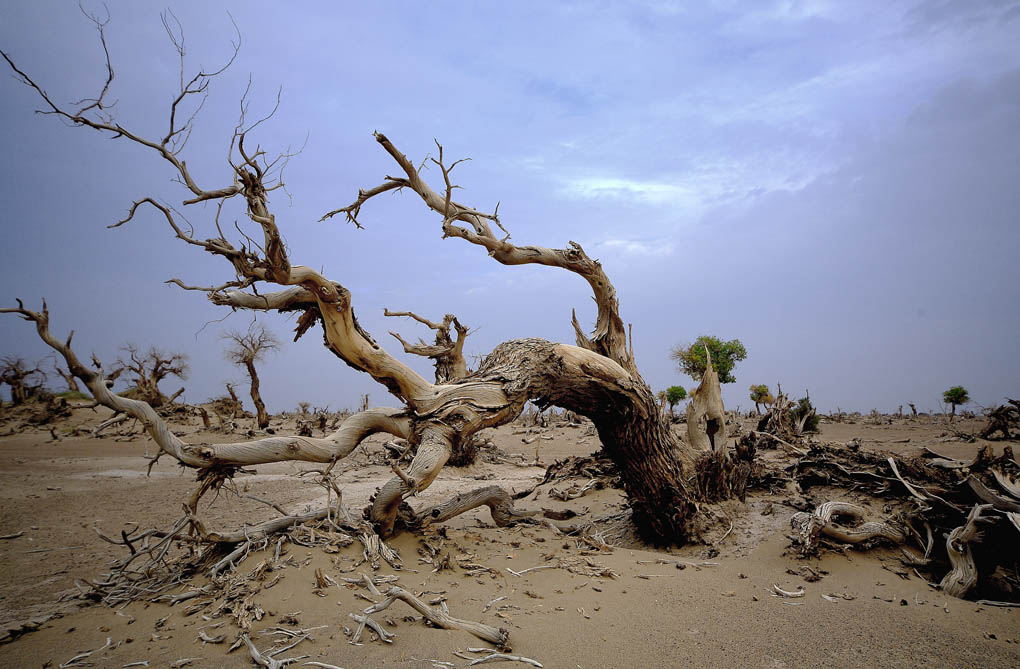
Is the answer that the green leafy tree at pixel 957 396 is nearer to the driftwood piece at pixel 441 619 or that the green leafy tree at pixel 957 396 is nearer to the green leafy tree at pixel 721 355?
the green leafy tree at pixel 721 355

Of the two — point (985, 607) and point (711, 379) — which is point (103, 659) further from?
point (711, 379)

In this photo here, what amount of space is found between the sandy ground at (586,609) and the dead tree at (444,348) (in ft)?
21.1

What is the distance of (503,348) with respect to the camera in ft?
17.4

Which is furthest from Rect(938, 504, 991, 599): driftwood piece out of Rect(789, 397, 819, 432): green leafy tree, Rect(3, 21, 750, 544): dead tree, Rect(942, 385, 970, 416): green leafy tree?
Rect(942, 385, 970, 416): green leafy tree

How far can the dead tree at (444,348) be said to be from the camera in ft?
40.2

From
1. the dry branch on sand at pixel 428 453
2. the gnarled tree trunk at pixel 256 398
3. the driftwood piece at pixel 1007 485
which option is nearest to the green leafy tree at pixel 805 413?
the dry branch on sand at pixel 428 453

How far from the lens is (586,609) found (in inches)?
138

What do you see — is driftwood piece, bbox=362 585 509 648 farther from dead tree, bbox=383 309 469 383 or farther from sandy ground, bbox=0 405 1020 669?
dead tree, bbox=383 309 469 383

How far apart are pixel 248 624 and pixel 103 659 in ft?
2.38

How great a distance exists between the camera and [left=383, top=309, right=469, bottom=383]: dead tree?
1226 cm

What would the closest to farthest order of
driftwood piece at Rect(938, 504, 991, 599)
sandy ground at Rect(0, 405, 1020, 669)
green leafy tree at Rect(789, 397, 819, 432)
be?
sandy ground at Rect(0, 405, 1020, 669), driftwood piece at Rect(938, 504, 991, 599), green leafy tree at Rect(789, 397, 819, 432)

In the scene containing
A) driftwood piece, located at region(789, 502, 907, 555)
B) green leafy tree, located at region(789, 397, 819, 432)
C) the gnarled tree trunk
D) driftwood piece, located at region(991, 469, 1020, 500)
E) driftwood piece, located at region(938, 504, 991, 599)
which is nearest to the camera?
driftwood piece, located at region(938, 504, 991, 599)

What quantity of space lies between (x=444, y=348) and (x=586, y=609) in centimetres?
920

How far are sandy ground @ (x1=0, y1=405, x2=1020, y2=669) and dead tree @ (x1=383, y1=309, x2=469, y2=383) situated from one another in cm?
643
